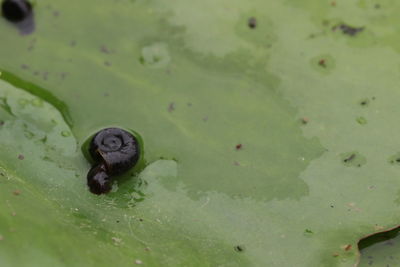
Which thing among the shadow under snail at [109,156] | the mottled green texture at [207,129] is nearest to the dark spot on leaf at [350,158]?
the mottled green texture at [207,129]

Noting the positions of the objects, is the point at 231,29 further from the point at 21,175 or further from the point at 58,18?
the point at 21,175

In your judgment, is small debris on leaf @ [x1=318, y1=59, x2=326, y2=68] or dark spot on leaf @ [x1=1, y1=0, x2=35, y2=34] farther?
dark spot on leaf @ [x1=1, y1=0, x2=35, y2=34]

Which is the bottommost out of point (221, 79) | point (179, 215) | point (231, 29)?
point (179, 215)

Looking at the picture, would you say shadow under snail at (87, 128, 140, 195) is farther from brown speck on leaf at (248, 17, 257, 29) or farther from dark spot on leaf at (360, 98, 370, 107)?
dark spot on leaf at (360, 98, 370, 107)

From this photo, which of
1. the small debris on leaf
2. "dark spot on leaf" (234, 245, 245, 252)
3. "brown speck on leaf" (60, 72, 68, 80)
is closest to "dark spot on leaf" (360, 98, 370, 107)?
the small debris on leaf

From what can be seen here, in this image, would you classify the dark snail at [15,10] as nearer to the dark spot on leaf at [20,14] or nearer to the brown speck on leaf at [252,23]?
the dark spot on leaf at [20,14]

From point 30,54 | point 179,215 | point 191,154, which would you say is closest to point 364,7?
point 191,154

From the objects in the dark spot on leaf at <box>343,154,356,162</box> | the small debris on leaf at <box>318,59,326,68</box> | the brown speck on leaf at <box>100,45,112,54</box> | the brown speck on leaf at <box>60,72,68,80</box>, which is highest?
the brown speck on leaf at <box>100,45,112,54</box>
